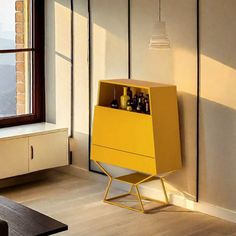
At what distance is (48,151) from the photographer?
613 centimetres

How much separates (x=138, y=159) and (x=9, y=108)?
5.66 ft

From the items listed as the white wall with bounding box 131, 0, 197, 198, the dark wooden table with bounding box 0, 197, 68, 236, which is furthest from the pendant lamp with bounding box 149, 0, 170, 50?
the dark wooden table with bounding box 0, 197, 68, 236

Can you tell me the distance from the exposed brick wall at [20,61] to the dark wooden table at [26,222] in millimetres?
3112

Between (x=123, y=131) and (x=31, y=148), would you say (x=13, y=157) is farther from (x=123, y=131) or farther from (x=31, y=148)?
(x=123, y=131)

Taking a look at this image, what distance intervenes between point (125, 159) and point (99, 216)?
0.55m

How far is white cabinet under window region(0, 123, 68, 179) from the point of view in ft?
19.0

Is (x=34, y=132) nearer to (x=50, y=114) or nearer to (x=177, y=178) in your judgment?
(x=50, y=114)

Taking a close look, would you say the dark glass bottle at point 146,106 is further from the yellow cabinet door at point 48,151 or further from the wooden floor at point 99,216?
the yellow cabinet door at point 48,151

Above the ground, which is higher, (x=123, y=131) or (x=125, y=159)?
(x=123, y=131)

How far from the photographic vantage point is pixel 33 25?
6.45 metres

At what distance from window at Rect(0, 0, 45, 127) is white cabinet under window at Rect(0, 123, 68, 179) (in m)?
0.21

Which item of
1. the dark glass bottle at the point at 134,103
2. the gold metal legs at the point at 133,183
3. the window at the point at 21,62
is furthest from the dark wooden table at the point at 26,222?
the window at the point at 21,62

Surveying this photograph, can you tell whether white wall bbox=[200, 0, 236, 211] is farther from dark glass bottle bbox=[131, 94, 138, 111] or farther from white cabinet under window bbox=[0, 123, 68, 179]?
white cabinet under window bbox=[0, 123, 68, 179]

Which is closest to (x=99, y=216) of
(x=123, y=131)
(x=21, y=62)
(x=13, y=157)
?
(x=123, y=131)
